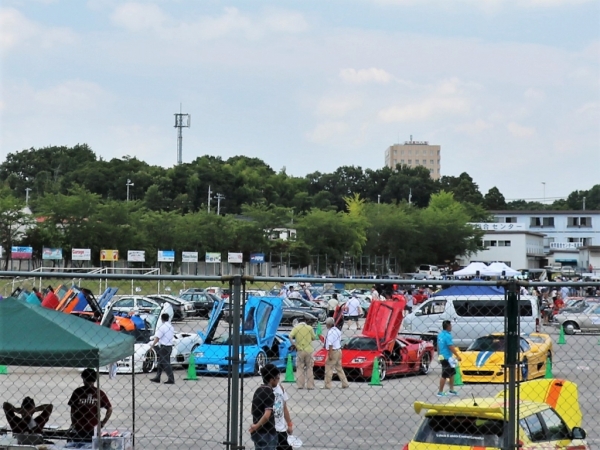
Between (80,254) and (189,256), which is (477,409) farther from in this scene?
(189,256)

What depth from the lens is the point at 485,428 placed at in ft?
27.1

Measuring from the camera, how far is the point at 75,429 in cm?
1048

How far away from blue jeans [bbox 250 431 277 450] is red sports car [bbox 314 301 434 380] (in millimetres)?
10364

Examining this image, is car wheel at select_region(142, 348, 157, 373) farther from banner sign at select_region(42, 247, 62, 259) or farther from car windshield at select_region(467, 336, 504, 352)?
banner sign at select_region(42, 247, 62, 259)

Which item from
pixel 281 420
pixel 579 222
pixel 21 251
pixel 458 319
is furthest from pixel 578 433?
pixel 579 222

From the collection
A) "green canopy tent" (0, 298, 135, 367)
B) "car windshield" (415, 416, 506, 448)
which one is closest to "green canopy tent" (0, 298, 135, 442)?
"green canopy tent" (0, 298, 135, 367)

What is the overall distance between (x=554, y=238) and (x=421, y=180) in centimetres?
2535

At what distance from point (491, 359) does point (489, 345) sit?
0.52 m

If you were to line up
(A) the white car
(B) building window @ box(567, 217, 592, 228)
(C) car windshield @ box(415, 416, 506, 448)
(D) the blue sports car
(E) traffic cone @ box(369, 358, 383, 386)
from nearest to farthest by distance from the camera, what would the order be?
(C) car windshield @ box(415, 416, 506, 448) → (E) traffic cone @ box(369, 358, 383, 386) → (D) the blue sports car → (A) the white car → (B) building window @ box(567, 217, 592, 228)

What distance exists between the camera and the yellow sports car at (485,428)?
324 inches

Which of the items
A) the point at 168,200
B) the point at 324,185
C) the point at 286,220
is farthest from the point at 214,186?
the point at 324,185

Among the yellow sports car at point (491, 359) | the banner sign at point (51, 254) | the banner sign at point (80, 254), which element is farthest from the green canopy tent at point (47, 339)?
the banner sign at point (80, 254)

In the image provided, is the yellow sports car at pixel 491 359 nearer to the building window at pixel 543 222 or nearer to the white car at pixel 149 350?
the white car at pixel 149 350

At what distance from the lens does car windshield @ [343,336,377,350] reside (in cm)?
2156
